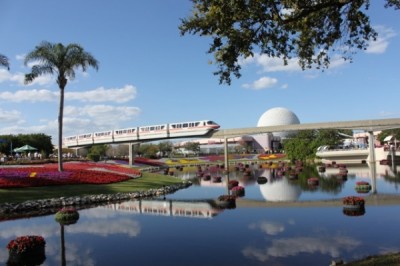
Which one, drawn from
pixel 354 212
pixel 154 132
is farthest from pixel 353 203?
pixel 154 132

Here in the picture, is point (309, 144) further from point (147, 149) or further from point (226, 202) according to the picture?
point (226, 202)

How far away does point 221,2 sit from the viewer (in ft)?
34.5

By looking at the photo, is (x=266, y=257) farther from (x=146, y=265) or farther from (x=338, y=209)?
(x=338, y=209)

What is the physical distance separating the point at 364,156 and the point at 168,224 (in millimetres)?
66374

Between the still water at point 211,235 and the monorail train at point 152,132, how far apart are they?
40334mm

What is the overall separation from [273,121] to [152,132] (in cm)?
7792

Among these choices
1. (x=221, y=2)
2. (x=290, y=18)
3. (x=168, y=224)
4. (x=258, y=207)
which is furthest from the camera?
(x=258, y=207)

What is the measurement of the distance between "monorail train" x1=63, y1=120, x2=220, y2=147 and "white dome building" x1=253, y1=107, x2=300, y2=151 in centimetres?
7095

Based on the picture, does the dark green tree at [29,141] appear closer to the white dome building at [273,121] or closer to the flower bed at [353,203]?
the white dome building at [273,121]

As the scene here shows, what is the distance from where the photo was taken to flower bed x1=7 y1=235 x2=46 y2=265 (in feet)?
41.3

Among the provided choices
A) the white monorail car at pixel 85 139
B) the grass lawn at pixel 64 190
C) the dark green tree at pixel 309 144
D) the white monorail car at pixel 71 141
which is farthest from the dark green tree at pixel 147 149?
the grass lawn at pixel 64 190

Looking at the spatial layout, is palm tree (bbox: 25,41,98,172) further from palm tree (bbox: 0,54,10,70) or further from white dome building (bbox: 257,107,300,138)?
white dome building (bbox: 257,107,300,138)

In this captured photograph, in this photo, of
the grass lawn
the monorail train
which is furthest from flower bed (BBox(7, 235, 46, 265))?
the monorail train

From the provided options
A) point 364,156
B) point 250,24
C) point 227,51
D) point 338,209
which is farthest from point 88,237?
point 364,156
